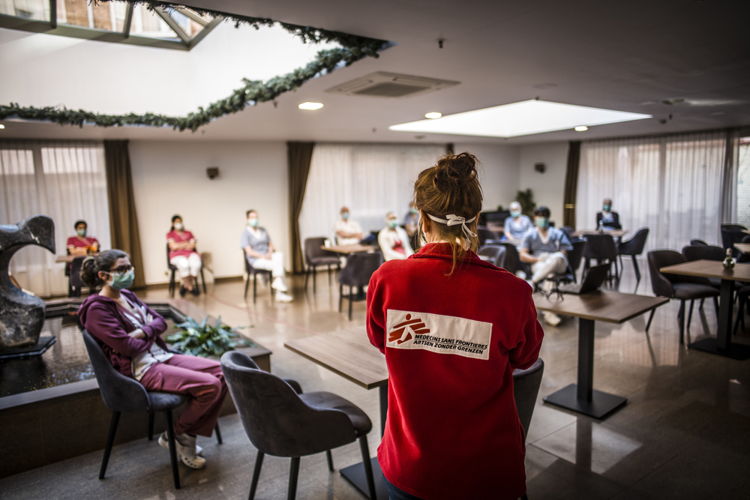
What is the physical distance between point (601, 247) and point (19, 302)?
7364 millimetres

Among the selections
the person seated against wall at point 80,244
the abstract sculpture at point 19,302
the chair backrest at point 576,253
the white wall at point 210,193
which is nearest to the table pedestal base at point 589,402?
the chair backrest at point 576,253

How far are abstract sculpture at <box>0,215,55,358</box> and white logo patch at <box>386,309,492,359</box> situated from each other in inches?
142

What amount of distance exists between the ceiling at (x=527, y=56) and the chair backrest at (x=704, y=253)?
1709 millimetres

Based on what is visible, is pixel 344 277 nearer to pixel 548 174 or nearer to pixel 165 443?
pixel 165 443

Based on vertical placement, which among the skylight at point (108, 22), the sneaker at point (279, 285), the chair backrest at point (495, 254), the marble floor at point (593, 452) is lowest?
the marble floor at point (593, 452)

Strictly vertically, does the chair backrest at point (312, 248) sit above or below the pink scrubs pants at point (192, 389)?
above

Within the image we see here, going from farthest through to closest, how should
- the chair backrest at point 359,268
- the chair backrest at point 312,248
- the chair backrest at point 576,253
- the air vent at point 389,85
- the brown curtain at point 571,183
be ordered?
the brown curtain at point 571,183 → the chair backrest at point 312,248 → the chair backrest at point 576,253 → the chair backrest at point 359,268 → the air vent at point 389,85

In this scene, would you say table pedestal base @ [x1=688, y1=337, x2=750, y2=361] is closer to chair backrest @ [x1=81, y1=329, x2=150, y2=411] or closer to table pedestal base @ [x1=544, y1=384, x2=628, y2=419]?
table pedestal base @ [x1=544, y1=384, x2=628, y2=419]

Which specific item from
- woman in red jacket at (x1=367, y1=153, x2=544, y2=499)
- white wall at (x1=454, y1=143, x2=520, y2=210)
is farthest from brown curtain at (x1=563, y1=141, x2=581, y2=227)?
woman in red jacket at (x1=367, y1=153, x2=544, y2=499)

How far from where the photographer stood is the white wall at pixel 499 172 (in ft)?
41.0

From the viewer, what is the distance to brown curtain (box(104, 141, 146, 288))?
816cm

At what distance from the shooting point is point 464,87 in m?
4.96

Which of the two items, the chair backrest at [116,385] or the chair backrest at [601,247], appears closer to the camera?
the chair backrest at [116,385]

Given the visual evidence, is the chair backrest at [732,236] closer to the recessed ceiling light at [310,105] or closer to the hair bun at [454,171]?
the recessed ceiling light at [310,105]
